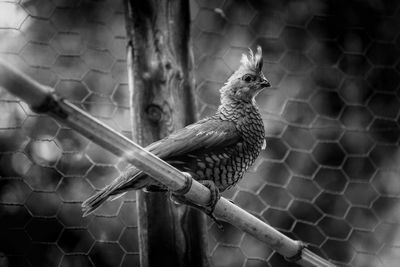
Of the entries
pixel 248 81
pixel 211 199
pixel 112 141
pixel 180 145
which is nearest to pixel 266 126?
A: pixel 248 81

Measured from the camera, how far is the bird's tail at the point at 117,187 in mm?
1501

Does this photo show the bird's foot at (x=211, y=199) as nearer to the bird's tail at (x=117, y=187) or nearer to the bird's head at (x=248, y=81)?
the bird's tail at (x=117, y=187)

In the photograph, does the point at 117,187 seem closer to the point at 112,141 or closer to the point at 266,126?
the point at 112,141

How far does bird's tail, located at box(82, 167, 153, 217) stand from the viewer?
150 cm

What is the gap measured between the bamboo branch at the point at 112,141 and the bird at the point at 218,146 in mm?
84

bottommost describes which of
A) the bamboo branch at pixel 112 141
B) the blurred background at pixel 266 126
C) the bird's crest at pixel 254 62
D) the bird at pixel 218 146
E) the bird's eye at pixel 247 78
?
the blurred background at pixel 266 126

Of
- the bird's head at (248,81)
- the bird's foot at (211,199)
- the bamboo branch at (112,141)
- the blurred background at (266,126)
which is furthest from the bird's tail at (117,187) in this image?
the blurred background at (266,126)

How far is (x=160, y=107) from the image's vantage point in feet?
5.71

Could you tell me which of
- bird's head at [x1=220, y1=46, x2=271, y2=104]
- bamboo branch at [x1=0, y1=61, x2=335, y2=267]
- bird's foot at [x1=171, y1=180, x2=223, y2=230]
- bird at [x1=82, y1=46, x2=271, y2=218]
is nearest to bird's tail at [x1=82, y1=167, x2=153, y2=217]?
bird at [x1=82, y1=46, x2=271, y2=218]

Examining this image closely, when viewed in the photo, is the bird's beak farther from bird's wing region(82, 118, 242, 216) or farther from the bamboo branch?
the bamboo branch

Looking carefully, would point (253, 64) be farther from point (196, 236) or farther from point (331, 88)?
point (331, 88)

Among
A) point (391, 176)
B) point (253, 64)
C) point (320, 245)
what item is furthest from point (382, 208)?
point (253, 64)

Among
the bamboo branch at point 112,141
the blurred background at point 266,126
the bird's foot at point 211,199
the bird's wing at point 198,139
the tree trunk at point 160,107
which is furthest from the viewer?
the blurred background at point 266,126

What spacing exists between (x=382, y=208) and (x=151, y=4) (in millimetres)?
1330
